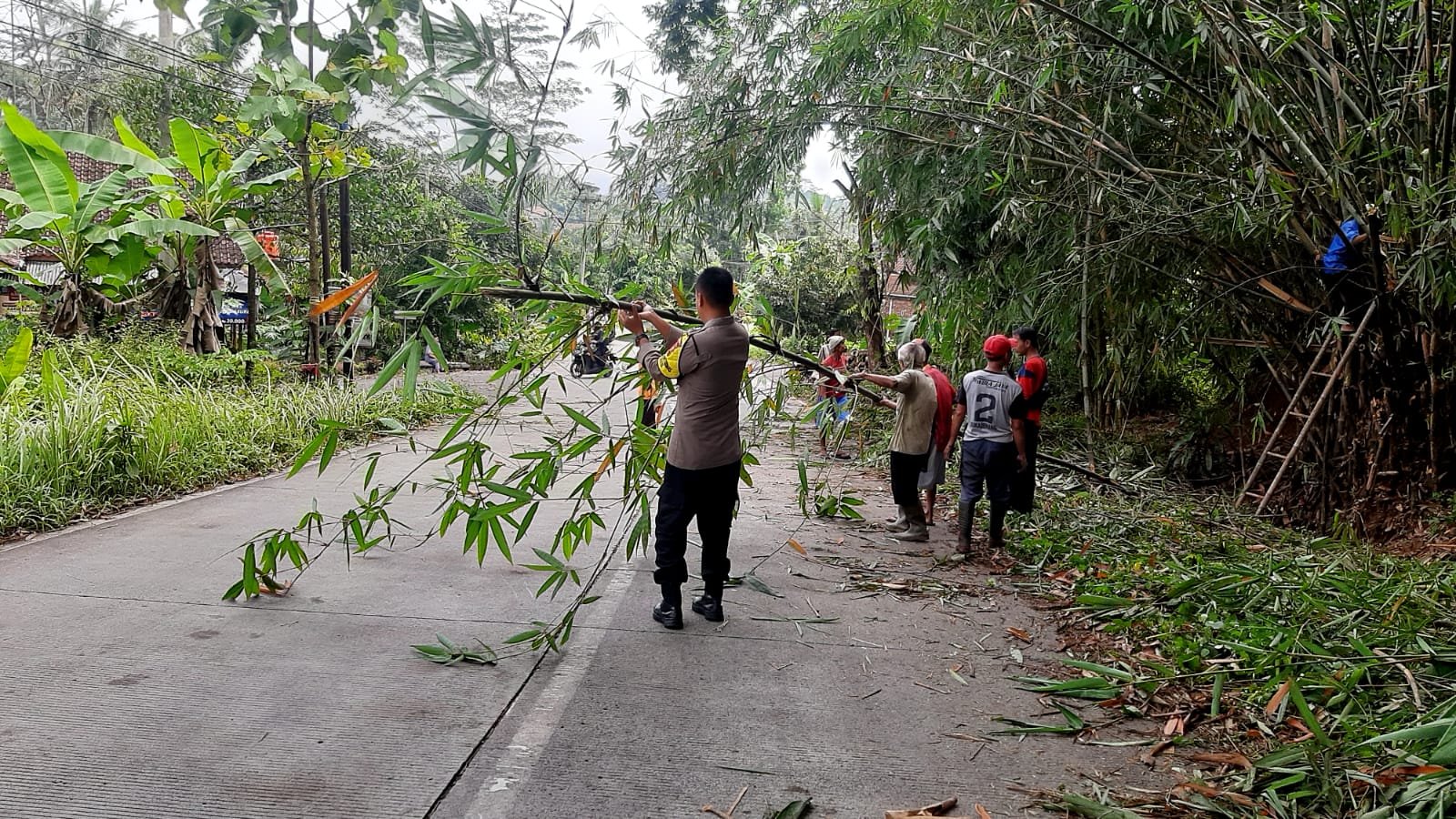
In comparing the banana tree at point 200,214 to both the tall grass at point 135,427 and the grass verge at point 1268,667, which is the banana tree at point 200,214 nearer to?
the tall grass at point 135,427

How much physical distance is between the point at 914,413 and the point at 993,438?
0.72m

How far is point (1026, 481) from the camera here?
7.20m

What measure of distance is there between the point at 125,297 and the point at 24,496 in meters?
7.09

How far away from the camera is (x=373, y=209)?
2270 cm

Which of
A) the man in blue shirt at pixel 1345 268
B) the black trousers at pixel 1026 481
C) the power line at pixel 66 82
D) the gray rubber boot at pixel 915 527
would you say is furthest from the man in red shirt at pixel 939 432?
the power line at pixel 66 82

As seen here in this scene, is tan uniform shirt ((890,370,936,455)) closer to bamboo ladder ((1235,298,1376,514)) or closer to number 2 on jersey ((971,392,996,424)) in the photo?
number 2 on jersey ((971,392,996,424))

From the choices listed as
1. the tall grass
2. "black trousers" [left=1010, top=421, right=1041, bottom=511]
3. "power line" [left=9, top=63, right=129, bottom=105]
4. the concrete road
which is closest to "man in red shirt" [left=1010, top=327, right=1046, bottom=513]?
"black trousers" [left=1010, top=421, right=1041, bottom=511]

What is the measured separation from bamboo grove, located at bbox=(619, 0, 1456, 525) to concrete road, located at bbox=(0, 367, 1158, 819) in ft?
10.2

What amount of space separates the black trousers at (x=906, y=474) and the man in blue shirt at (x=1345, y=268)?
115 inches

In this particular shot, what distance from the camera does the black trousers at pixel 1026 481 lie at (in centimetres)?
715

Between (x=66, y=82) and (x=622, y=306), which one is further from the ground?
(x=66, y=82)

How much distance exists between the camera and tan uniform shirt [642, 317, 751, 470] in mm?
5047

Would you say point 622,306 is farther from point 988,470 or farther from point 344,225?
point 344,225

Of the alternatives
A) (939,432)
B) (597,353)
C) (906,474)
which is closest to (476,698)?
(597,353)
